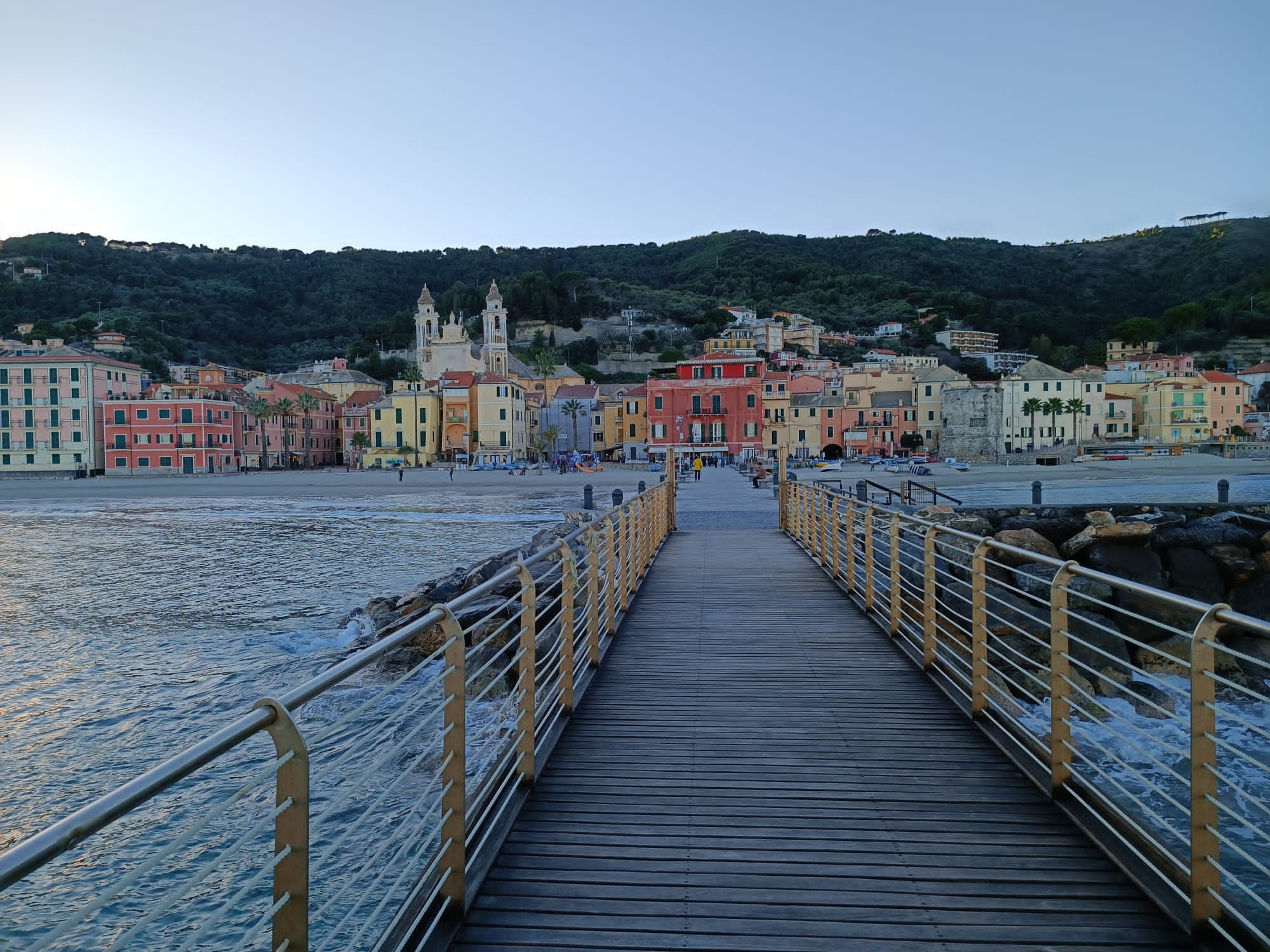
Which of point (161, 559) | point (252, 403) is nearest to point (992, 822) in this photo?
point (161, 559)

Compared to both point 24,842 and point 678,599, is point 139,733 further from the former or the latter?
point 24,842

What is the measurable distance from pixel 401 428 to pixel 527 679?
241 feet

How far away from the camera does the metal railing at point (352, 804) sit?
2037 mm

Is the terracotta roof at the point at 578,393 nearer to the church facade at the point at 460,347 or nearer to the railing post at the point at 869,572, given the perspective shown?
the church facade at the point at 460,347

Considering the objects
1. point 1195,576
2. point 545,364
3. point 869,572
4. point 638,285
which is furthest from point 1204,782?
point 638,285

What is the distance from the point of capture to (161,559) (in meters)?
22.5

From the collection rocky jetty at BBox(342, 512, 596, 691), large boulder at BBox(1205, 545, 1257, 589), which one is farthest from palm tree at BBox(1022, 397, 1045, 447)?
rocky jetty at BBox(342, 512, 596, 691)

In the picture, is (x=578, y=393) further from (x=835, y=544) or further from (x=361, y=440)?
(x=835, y=544)

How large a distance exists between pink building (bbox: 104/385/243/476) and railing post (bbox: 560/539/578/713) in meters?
69.8

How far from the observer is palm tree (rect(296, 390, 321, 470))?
7825cm

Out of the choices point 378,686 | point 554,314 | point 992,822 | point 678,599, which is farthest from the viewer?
point 554,314

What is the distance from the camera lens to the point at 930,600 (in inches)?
245

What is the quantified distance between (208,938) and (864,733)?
16.1 feet

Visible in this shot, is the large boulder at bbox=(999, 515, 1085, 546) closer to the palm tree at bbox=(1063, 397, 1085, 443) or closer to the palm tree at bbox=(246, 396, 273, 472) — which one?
the palm tree at bbox=(1063, 397, 1085, 443)
